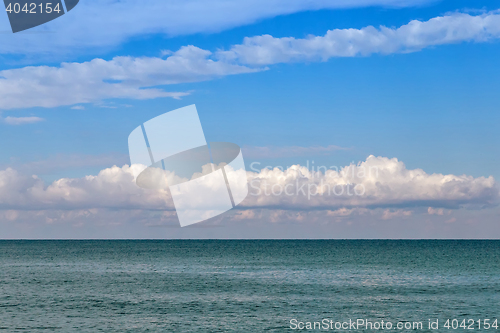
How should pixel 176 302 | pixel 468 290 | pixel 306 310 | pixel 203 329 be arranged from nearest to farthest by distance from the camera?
pixel 203 329 → pixel 306 310 → pixel 176 302 → pixel 468 290

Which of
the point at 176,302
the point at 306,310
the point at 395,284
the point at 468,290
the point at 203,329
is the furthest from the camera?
the point at 395,284

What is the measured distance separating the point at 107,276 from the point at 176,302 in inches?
1408

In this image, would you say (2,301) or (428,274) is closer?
(2,301)

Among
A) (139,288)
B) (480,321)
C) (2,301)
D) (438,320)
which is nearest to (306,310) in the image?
(438,320)

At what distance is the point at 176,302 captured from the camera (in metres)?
53.3

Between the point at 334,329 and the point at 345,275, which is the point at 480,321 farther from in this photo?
the point at 345,275

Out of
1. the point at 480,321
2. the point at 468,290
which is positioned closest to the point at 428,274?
the point at 468,290

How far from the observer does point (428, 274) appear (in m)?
88.5

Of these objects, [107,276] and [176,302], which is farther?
[107,276]

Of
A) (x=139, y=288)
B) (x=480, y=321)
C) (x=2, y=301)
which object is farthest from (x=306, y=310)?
(x=2, y=301)

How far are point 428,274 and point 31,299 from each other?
215 ft

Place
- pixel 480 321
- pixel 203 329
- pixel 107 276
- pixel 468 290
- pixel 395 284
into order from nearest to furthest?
pixel 203 329 → pixel 480 321 → pixel 468 290 → pixel 395 284 → pixel 107 276

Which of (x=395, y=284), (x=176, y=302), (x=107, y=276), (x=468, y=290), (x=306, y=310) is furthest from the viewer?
(x=107, y=276)

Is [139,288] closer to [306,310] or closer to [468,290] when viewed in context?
[306,310]
